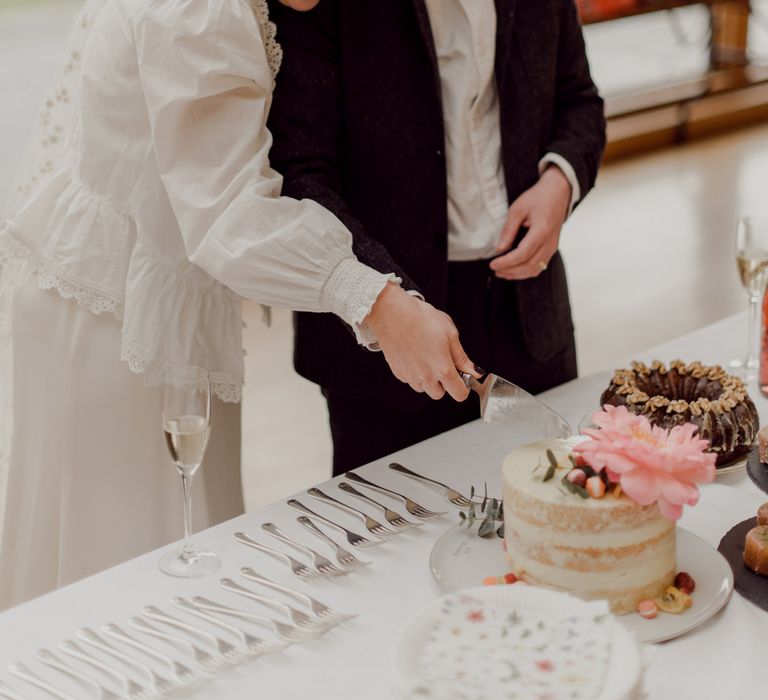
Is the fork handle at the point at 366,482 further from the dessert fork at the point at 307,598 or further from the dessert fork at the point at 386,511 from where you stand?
the dessert fork at the point at 307,598

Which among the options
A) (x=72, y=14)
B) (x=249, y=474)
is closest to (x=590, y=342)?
(x=249, y=474)

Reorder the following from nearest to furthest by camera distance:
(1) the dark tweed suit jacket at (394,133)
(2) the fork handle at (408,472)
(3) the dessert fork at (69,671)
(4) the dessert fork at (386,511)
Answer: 1. (3) the dessert fork at (69,671)
2. (4) the dessert fork at (386,511)
3. (2) the fork handle at (408,472)
4. (1) the dark tweed suit jacket at (394,133)

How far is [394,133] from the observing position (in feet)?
6.08

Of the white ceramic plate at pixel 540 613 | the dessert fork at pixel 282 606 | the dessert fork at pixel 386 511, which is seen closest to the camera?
the white ceramic plate at pixel 540 613

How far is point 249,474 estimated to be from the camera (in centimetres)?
355

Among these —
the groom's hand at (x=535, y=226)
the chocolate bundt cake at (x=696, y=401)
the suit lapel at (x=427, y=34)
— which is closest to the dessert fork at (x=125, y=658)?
the chocolate bundt cake at (x=696, y=401)

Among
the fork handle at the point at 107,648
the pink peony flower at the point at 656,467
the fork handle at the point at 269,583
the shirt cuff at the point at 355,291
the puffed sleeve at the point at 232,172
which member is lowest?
the fork handle at the point at 269,583

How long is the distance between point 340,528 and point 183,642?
298 millimetres

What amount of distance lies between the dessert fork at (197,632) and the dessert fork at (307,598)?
A: 0.35 feet

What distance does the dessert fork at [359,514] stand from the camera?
147cm

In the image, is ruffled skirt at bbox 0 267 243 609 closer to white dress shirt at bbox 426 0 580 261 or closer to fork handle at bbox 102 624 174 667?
white dress shirt at bbox 426 0 580 261

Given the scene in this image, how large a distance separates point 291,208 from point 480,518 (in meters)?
0.50

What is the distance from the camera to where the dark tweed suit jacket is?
5.74ft

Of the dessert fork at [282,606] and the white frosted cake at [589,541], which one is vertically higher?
the white frosted cake at [589,541]
